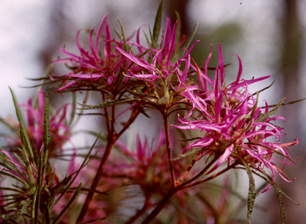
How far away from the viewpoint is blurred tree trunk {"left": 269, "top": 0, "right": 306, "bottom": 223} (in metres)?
2.39

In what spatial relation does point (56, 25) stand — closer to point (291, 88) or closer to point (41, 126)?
point (291, 88)

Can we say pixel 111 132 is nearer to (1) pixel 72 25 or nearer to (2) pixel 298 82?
(2) pixel 298 82

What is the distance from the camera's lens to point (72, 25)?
3.67m

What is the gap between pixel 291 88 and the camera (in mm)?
2959

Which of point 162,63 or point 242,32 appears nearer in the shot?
point 162,63

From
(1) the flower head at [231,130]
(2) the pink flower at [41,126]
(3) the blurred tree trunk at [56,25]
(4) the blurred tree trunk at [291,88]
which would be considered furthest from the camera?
(3) the blurred tree trunk at [56,25]

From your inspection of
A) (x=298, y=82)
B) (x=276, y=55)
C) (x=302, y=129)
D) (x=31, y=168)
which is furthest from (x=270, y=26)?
(x=31, y=168)

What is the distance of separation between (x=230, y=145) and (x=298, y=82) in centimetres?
279

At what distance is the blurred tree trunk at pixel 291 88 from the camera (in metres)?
2.39

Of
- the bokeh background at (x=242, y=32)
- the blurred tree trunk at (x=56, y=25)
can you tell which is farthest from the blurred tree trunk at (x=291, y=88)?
the blurred tree trunk at (x=56, y=25)

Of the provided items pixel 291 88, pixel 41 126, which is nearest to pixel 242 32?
pixel 291 88

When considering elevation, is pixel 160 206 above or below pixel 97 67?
below

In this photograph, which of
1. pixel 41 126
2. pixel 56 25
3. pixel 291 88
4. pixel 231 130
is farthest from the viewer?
pixel 56 25

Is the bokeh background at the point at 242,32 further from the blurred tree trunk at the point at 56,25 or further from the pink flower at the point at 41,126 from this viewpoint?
the pink flower at the point at 41,126
